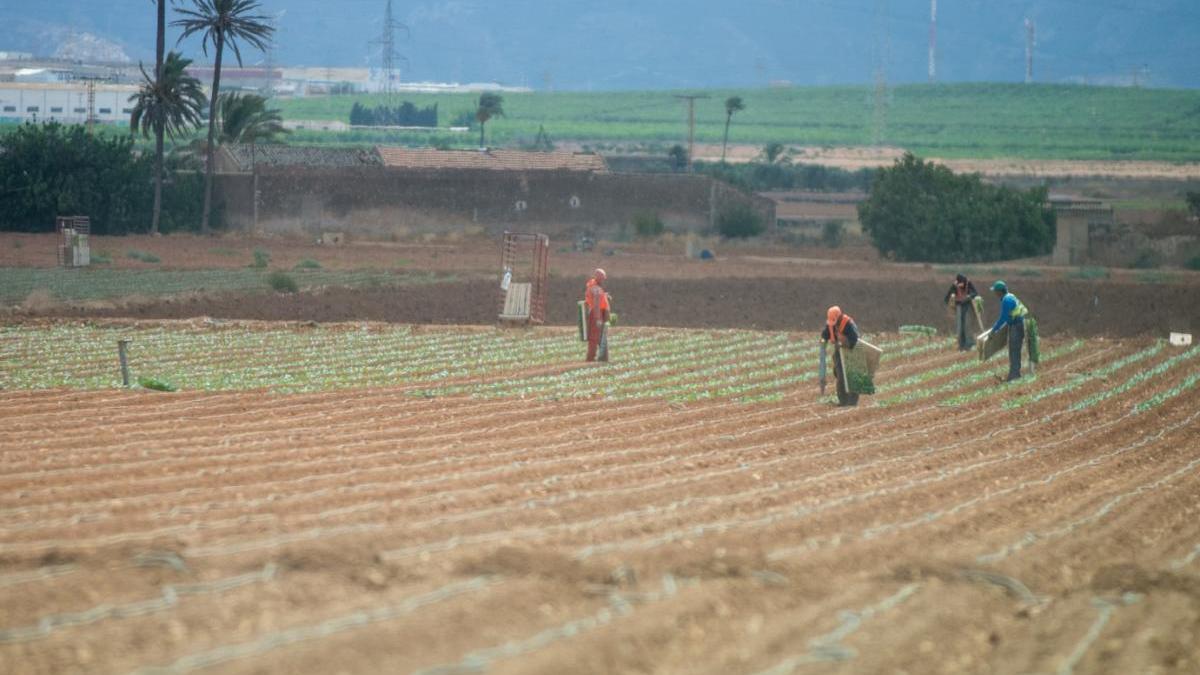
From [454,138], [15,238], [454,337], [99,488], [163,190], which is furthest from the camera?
[454,138]

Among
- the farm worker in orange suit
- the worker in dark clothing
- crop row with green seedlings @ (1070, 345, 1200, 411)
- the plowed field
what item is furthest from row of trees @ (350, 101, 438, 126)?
the plowed field

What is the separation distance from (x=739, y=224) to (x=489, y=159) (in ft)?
42.2

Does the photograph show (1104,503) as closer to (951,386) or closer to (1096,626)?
(1096,626)

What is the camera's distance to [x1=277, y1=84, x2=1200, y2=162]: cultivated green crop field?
5605 inches

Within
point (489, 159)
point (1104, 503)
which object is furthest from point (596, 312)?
point (489, 159)

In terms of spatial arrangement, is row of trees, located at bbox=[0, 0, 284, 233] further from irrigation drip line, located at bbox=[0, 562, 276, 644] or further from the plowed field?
irrigation drip line, located at bbox=[0, 562, 276, 644]

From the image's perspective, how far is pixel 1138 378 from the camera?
72.2ft

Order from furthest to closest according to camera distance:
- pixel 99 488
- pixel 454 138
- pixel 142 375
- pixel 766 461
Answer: pixel 454 138 → pixel 142 375 → pixel 766 461 → pixel 99 488

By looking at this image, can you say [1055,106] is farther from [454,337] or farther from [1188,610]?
[1188,610]

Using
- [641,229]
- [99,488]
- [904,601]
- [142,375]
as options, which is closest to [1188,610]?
[904,601]

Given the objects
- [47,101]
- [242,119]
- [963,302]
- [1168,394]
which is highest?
[47,101]

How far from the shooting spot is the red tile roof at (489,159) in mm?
68375

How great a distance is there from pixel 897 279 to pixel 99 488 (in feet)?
112

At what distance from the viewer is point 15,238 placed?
5225 centimetres
